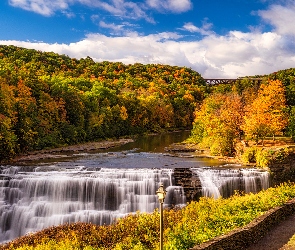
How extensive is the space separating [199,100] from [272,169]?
237 ft

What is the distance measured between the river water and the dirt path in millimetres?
8754

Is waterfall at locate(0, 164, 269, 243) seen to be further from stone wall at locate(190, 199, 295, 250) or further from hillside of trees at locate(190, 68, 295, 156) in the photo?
hillside of trees at locate(190, 68, 295, 156)

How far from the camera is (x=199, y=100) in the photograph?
329ft

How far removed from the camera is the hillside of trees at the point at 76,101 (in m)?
39.0

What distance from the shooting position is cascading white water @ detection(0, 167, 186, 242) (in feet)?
78.3

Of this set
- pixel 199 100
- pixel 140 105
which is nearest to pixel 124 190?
pixel 140 105

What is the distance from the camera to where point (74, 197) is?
25281 millimetres

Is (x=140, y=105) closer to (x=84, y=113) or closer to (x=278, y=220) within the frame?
(x=84, y=113)

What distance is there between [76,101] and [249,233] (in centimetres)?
4230

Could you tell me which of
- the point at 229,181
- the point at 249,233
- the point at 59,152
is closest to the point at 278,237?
the point at 249,233

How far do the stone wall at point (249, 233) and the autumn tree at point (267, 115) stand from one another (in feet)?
57.9

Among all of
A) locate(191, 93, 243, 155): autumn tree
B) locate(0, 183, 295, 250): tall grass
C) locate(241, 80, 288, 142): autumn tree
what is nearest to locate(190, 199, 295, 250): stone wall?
locate(0, 183, 295, 250): tall grass

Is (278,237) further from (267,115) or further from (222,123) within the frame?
(222,123)

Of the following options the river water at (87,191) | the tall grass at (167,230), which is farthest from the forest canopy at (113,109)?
the tall grass at (167,230)
